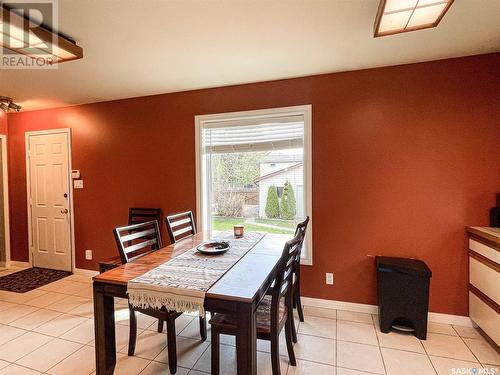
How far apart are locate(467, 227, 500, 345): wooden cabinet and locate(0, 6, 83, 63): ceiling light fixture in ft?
11.5

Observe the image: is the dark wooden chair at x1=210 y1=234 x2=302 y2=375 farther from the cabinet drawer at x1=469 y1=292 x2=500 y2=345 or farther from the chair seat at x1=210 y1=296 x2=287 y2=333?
the cabinet drawer at x1=469 y1=292 x2=500 y2=345

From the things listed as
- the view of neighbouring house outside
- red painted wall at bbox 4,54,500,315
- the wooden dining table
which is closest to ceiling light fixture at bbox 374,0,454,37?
red painted wall at bbox 4,54,500,315

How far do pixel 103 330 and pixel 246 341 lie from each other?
0.89 meters


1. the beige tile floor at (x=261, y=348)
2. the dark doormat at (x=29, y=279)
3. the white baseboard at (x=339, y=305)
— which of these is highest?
the white baseboard at (x=339, y=305)

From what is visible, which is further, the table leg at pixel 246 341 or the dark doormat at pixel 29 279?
the dark doormat at pixel 29 279

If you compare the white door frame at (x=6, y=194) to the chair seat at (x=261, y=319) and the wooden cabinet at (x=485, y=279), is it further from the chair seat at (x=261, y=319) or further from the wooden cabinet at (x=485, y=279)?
the wooden cabinet at (x=485, y=279)

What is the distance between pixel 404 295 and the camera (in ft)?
7.02

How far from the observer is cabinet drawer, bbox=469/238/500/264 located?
1856 mm

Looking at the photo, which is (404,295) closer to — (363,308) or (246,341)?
(363,308)

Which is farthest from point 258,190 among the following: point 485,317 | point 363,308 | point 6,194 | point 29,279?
point 6,194

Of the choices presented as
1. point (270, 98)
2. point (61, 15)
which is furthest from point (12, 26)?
point (270, 98)

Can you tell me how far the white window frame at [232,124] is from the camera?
105 inches

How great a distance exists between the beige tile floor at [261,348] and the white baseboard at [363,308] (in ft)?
0.16

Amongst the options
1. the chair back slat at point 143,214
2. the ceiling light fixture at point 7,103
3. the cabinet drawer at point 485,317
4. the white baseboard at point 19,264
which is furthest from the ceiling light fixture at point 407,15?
the white baseboard at point 19,264
